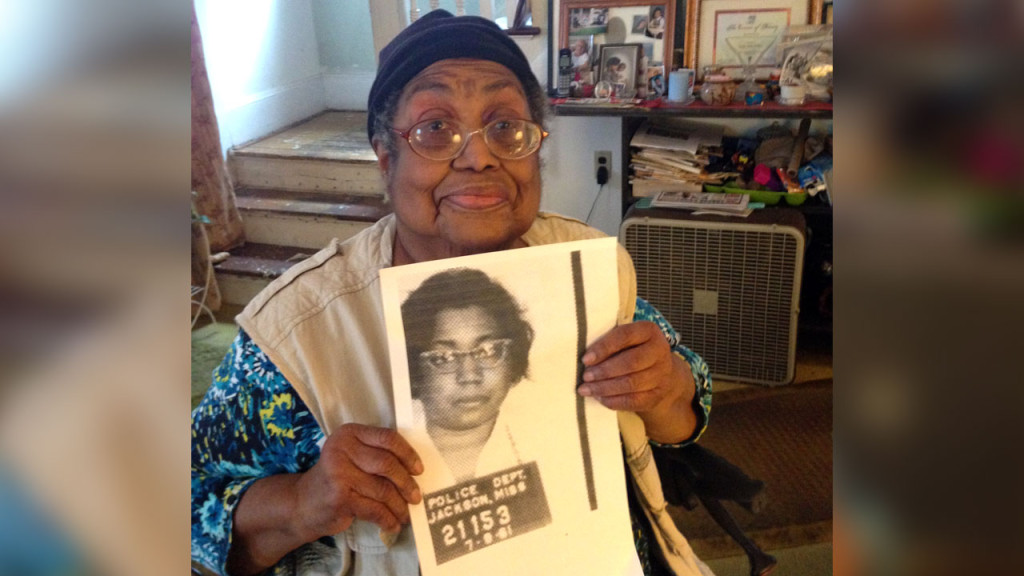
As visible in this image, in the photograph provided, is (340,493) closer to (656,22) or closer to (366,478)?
(366,478)

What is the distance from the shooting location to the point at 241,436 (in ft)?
2.68

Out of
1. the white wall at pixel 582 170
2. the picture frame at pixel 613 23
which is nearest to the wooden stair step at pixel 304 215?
the white wall at pixel 582 170

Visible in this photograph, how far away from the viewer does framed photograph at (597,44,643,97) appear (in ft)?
8.38

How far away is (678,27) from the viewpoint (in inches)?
100

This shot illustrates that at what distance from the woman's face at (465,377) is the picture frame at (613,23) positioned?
2103mm

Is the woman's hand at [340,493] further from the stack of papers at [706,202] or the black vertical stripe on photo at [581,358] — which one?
the stack of papers at [706,202]

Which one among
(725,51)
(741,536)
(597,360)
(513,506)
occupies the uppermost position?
(725,51)

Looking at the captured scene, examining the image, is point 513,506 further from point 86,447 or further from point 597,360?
point 86,447

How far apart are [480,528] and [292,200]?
295 centimetres

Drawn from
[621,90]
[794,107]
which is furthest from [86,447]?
[621,90]

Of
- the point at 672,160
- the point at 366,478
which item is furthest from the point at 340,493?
the point at 672,160

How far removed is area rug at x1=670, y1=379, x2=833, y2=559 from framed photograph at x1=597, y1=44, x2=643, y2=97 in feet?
3.78

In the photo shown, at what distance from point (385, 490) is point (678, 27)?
2.30 metres

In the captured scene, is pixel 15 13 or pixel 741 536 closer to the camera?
pixel 15 13
